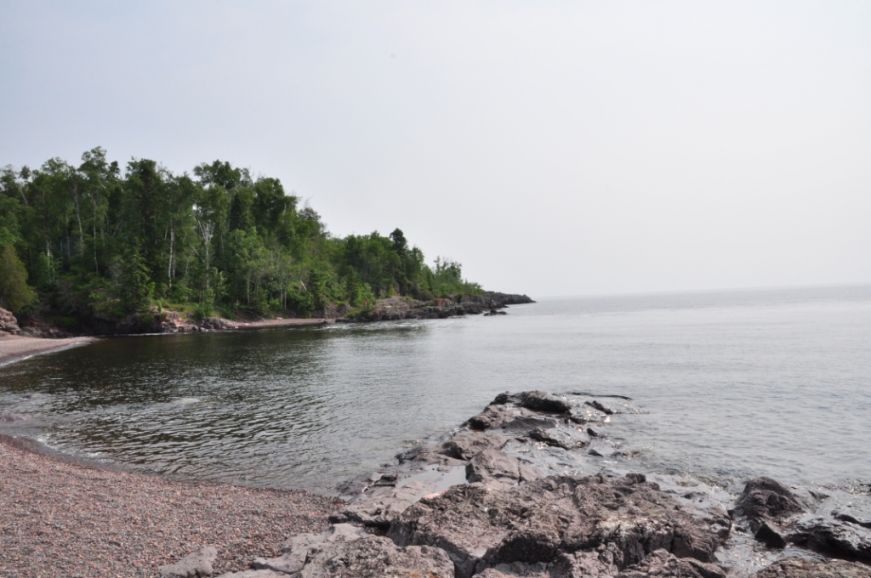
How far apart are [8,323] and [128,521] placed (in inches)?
2939

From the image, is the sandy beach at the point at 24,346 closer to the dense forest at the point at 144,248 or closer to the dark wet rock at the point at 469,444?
the dense forest at the point at 144,248

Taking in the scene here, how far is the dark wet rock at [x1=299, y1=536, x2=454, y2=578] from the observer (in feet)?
26.2

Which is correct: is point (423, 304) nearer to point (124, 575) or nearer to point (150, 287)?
point (150, 287)

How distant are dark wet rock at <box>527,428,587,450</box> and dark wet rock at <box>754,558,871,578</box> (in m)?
12.0

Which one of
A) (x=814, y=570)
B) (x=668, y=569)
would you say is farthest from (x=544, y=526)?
(x=814, y=570)

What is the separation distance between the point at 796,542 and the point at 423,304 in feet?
415

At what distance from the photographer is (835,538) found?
1154cm

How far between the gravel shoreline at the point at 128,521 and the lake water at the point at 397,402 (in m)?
2.06

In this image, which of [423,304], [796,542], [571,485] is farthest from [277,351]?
[423,304]

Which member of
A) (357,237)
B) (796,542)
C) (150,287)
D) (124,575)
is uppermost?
(357,237)

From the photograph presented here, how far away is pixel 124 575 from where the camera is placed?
9.73 meters

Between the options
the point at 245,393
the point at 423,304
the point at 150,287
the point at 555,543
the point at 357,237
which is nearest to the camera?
the point at 555,543

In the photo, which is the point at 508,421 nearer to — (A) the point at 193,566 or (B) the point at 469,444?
(B) the point at 469,444

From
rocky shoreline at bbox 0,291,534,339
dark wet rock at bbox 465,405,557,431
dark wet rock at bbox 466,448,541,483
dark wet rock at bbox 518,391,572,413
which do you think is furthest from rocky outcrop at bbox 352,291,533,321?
dark wet rock at bbox 466,448,541,483
